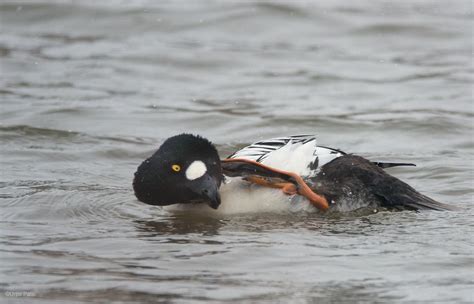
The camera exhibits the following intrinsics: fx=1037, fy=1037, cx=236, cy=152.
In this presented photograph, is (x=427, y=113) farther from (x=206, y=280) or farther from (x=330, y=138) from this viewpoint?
(x=206, y=280)

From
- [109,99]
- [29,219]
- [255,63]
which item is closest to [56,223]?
[29,219]

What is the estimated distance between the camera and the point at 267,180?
789 centimetres

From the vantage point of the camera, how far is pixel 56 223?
7.98m

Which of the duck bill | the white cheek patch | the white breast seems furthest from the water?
the white cheek patch

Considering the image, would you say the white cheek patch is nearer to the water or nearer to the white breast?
the white breast

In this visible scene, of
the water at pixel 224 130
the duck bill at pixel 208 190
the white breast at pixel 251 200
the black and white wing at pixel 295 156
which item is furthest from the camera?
the black and white wing at pixel 295 156

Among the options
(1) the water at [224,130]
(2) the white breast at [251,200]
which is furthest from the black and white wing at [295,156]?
(1) the water at [224,130]

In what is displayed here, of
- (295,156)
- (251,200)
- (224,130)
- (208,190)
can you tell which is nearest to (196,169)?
(208,190)

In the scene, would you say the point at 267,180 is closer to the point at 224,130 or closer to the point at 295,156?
the point at 295,156

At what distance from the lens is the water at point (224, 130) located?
645 cm

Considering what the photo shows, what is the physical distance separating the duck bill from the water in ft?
0.74

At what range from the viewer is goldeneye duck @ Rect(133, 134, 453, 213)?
25.6 ft

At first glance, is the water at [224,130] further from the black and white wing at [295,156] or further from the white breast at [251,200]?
the black and white wing at [295,156]

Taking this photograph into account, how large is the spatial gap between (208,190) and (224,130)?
438cm
